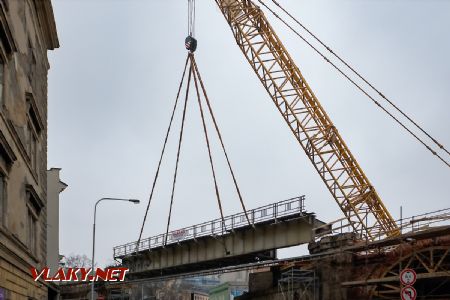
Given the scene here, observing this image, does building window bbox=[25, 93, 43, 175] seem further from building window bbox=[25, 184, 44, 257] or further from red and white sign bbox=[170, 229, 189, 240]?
red and white sign bbox=[170, 229, 189, 240]

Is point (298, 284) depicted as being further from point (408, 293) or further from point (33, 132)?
point (408, 293)

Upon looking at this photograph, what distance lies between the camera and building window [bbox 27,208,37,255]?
23.6 metres

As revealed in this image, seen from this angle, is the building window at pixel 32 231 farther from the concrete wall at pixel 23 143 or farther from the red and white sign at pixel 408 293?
the red and white sign at pixel 408 293

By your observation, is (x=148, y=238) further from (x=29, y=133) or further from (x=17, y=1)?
(x=17, y=1)

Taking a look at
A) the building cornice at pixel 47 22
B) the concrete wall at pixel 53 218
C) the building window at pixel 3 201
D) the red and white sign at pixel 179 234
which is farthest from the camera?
the red and white sign at pixel 179 234

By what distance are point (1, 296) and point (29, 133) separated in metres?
8.85

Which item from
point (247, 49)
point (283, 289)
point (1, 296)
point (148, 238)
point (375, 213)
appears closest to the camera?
point (1, 296)

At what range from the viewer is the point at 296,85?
52656 millimetres

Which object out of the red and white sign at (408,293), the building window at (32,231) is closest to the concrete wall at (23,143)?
the building window at (32,231)

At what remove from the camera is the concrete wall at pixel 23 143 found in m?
18.3

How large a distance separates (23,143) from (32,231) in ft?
14.7

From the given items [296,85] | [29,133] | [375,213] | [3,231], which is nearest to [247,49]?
[296,85]

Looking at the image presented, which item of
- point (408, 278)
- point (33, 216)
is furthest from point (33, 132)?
point (408, 278)

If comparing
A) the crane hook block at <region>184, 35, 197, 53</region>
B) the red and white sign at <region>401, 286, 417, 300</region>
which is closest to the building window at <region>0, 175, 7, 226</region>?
the red and white sign at <region>401, 286, 417, 300</region>
